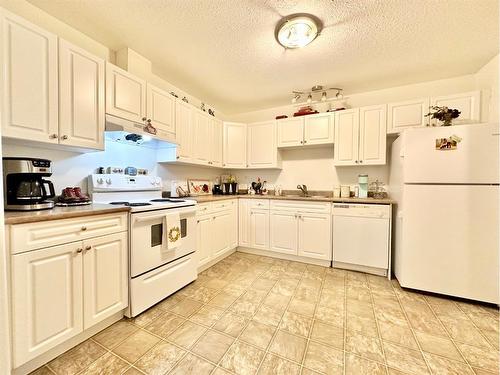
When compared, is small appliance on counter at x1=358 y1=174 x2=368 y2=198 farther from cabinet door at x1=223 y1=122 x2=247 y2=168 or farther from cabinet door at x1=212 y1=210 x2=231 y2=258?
cabinet door at x1=212 y1=210 x2=231 y2=258

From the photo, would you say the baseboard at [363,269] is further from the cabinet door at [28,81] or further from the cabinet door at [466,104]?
the cabinet door at [28,81]

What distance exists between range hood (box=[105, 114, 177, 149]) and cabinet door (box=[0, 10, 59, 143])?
42 centimetres

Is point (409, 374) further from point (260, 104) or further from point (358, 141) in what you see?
point (260, 104)

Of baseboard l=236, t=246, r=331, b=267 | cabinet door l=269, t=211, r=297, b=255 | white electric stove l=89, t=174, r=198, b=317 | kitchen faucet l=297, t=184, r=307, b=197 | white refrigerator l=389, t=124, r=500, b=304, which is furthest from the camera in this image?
kitchen faucet l=297, t=184, r=307, b=197

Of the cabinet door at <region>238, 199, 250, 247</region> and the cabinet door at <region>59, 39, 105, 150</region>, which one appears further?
the cabinet door at <region>238, 199, 250, 247</region>

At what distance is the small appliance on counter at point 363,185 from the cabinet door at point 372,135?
21 centimetres

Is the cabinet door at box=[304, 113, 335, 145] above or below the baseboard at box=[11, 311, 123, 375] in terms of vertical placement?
above

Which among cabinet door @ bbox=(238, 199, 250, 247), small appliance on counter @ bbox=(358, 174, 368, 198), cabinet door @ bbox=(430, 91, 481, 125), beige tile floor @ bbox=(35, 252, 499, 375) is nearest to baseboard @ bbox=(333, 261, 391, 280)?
beige tile floor @ bbox=(35, 252, 499, 375)

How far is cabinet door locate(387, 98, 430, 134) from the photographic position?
261cm

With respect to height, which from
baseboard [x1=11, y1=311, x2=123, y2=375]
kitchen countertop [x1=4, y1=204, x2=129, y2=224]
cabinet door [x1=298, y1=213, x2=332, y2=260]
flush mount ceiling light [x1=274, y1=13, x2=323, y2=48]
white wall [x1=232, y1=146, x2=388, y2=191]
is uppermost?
flush mount ceiling light [x1=274, y1=13, x2=323, y2=48]

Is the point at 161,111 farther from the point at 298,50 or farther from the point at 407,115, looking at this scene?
the point at 407,115

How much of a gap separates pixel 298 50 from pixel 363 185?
1.93 m

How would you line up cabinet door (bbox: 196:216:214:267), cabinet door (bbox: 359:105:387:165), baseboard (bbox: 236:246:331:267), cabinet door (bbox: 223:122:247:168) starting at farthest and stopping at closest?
cabinet door (bbox: 223:122:247:168) → baseboard (bbox: 236:246:331:267) → cabinet door (bbox: 359:105:387:165) → cabinet door (bbox: 196:216:214:267)

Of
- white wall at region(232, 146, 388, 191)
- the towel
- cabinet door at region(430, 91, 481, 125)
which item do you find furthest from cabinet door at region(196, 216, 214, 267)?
cabinet door at region(430, 91, 481, 125)
